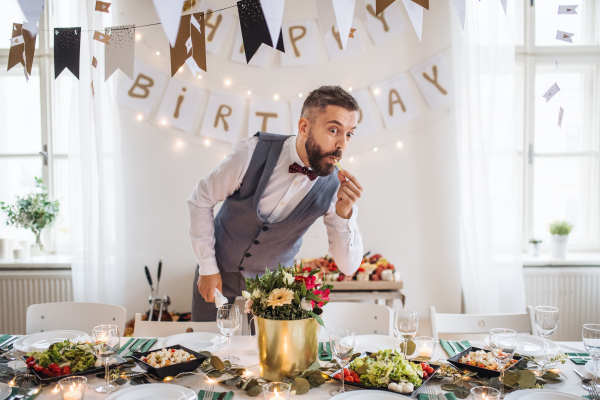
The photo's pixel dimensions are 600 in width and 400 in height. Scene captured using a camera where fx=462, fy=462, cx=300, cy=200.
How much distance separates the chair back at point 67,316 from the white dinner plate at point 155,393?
2.71 feet

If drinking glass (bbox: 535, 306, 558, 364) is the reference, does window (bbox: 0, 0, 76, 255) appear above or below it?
above

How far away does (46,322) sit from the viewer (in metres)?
2.00

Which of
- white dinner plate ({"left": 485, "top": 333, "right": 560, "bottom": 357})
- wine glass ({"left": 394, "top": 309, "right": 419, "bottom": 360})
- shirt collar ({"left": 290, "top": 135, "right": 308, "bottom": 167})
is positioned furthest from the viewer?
shirt collar ({"left": 290, "top": 135, "right": 308, "bottom": 167})

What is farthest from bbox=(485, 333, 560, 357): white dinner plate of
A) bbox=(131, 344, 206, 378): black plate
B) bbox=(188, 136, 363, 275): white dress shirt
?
bbox=(131, 344, 206, 378): black plate

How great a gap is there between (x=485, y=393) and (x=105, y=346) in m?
0.98

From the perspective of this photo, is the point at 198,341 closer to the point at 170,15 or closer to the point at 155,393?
the point at 155,393

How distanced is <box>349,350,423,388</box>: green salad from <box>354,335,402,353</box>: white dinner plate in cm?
A: 24

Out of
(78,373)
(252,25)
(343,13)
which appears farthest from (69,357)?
(343,13)

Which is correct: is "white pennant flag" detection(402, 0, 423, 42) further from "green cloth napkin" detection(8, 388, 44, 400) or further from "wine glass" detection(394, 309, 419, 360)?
"green cloth napkin" detection(8, 388, 44, 400)

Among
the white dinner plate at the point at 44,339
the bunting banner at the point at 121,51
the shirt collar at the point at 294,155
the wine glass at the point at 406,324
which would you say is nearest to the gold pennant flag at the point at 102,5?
the bunting banner at the point at 121,51

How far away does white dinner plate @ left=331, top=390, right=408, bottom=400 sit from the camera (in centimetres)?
118

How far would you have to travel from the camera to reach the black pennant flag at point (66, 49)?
6.93 feet

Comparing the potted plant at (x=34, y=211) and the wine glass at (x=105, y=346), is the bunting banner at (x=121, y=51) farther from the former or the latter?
the potted plant at (x=34, y=211)

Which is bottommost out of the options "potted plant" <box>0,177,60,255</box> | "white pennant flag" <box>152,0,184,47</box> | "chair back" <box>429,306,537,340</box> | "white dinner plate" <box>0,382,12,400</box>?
"chair back" <box>429,306,537,340</box>
